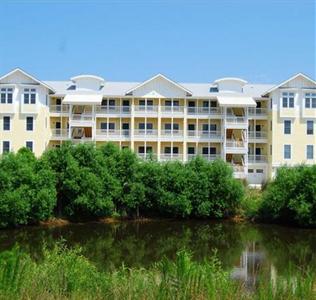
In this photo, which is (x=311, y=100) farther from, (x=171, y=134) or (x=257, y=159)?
(x=171, y=134)

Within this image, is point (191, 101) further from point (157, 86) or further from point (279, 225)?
point (279, 225)

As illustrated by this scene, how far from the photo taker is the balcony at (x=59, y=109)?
5306 cm

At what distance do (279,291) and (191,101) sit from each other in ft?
150

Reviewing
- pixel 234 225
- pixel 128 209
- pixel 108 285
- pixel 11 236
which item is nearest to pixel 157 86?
pixel 128 209

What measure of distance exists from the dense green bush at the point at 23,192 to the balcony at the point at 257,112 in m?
22.8

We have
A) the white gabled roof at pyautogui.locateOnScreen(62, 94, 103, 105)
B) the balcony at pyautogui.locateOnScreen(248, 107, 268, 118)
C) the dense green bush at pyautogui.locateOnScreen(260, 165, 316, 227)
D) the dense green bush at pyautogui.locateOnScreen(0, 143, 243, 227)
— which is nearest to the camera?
the dense green bush at pyautogui.locateOnScreen(0, 143, 243, 227)

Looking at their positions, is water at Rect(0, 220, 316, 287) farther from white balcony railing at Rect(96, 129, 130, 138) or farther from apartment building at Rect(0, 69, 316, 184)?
white balcony railing at Rect(96, 129, 130, 138)

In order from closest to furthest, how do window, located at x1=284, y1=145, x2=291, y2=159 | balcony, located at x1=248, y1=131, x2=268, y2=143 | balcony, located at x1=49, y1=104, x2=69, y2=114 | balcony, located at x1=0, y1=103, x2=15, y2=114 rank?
balcony, located at x1=0, y1=103, x2=15, y2=114 → window, located at x1=284, y1=145, x2=291, y2=159 → balcony, located at x1=49, y1=104, x2=69, y2=114 → balcony, located at x1=248, y1=131, x2=268, y2=143

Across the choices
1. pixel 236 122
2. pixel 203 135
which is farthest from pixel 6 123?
pixel 236 122

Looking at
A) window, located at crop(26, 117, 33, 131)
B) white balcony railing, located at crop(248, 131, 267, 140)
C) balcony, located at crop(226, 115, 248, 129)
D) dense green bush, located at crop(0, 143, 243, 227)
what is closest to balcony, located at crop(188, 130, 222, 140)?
balcony, located at crop(226, 115, 248, 129)

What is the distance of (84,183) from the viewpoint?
1567 inches

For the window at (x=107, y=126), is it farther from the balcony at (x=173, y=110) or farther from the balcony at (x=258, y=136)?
the balcony at (x=258, y=136)

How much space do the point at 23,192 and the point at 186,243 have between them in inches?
486

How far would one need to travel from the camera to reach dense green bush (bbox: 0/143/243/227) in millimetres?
37719
